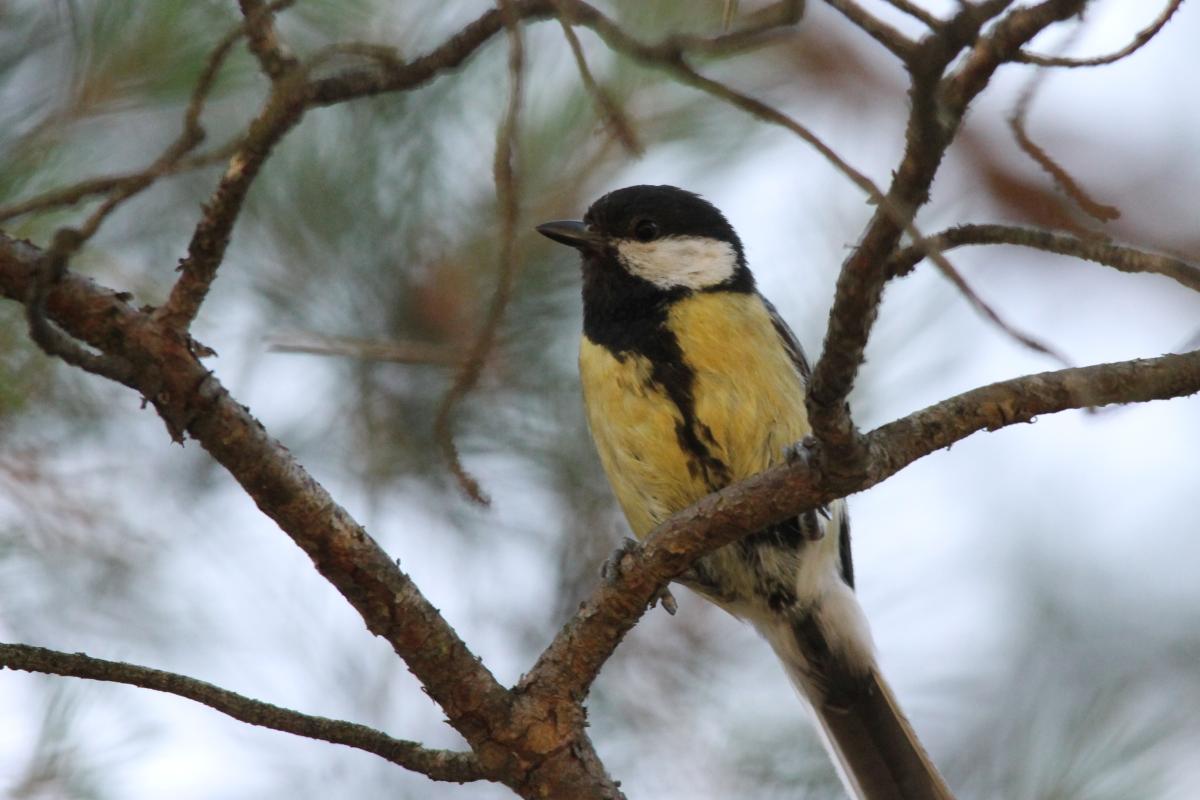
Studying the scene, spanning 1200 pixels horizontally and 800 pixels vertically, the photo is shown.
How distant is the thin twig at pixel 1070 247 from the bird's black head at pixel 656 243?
170cm

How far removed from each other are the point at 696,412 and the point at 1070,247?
148 cm

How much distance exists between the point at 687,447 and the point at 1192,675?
1339mm

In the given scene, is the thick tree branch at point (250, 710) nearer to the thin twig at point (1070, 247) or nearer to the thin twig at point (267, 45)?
the thin twig at point (267, 45)

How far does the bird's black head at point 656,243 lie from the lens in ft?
11.6

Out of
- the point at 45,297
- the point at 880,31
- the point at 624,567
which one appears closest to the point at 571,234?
the point at 624,567

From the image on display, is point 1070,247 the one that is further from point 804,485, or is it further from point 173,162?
point 173,162

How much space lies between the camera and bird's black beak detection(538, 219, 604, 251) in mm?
3498

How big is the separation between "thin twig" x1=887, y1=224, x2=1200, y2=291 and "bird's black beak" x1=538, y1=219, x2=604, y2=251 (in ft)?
5.79

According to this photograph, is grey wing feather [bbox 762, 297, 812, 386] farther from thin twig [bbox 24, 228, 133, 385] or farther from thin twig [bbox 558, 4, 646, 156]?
thin twig [bbox 24, 228, 133, 385]

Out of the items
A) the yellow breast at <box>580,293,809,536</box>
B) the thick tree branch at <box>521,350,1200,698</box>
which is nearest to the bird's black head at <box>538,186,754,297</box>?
the yellow breast at <box>580,293,809,536</box>

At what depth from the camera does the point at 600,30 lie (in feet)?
5.75

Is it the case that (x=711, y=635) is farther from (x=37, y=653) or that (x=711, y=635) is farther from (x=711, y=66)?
(x=37, y=653)

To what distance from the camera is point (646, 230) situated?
12.2 ft

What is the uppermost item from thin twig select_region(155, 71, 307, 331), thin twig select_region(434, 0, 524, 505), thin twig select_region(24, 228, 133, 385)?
thin twig select_region(155, 71, 307, 331)
